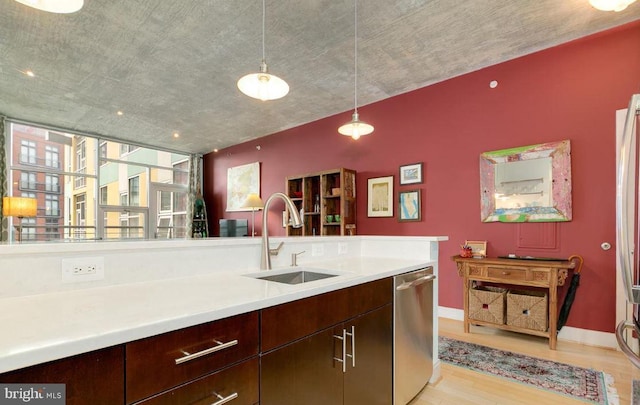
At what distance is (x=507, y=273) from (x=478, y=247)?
54cm

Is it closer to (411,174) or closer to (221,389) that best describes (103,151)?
(411,174)

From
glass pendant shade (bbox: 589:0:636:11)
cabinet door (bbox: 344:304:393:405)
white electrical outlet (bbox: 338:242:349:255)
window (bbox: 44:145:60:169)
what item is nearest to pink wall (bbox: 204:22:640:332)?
glass pendant shade (bbox: 589:0:636:11)

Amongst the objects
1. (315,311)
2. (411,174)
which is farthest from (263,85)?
(411,174)

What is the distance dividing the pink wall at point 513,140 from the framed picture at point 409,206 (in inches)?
3.1

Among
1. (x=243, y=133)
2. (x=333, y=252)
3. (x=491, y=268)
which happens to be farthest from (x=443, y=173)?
(x=243, y=133)

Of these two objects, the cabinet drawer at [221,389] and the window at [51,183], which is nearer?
the cabinet drawer at [221,389]

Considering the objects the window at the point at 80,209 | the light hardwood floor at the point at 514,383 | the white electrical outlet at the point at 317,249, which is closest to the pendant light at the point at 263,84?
the white electrical outlet at the point at 317,249

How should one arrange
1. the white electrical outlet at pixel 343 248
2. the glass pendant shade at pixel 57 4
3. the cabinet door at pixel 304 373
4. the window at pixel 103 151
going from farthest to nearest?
the window at pixel 103 151, the white electrical outlet at pixel 343 248, the glass pendant shade at pixel 57 4, the cabinet door at pixel 304 373

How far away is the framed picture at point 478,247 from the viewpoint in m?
3.41

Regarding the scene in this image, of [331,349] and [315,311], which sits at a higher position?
[315,311]

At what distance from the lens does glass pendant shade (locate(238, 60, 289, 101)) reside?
1.93 m

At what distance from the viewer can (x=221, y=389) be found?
3.03ft

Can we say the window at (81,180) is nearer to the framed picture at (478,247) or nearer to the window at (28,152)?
the window at (28,152)

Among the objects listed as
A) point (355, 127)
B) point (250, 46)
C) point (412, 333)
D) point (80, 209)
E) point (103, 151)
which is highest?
point (250, 46)
